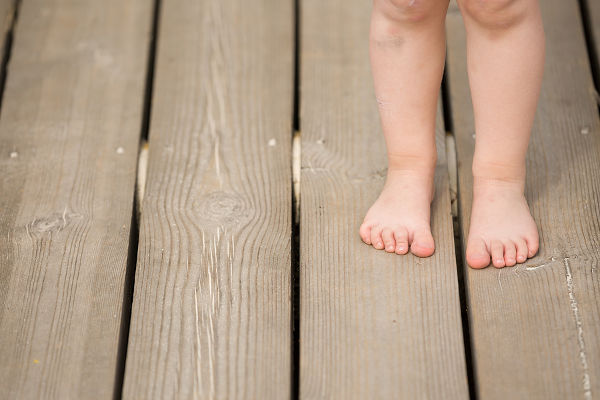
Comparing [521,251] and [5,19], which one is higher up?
[5,19]

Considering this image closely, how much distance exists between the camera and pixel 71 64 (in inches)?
64.6

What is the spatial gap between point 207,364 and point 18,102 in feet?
2.50

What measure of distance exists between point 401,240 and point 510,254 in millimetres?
176

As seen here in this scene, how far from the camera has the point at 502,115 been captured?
1190 millimetres

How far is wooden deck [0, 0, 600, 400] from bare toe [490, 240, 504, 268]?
1cm

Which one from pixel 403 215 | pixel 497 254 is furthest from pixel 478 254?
pixel 403 215

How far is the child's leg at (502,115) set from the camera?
1125 millimetres

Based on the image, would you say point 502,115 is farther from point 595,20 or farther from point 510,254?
point 595,20

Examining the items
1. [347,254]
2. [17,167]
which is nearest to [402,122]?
[347,254]

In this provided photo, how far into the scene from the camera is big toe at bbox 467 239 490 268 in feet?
4.01

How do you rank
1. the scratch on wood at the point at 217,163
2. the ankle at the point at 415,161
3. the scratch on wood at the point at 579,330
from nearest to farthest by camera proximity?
the scratch on wood at the point at 579,330 < the ankle at the point at 415,161 < the scratch on wood at the point at 217,163

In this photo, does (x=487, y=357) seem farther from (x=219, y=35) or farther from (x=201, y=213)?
(x=219, y=35)

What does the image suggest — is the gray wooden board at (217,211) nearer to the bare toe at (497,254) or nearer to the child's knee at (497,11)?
the bare toe at (497,254)

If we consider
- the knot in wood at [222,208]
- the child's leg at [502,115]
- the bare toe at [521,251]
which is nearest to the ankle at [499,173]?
the child's leg at [502,115]
